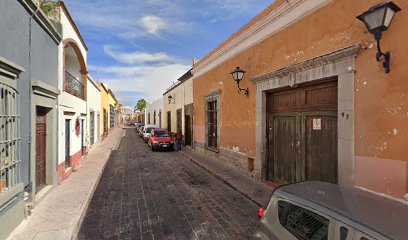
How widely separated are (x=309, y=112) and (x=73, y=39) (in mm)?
9934

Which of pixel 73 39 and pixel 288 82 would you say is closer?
pixel 288 82

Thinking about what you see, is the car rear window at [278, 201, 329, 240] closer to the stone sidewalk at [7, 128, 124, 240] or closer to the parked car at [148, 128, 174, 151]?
the stone sidewalk at [7, 128, 124, 240]

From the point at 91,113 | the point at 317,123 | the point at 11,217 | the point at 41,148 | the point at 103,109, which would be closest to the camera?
the point at 11,217

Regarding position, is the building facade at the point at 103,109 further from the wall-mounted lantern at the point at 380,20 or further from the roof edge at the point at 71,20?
the wall-mounted lantern at the point at 380,20

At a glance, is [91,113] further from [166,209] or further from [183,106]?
[166,209]

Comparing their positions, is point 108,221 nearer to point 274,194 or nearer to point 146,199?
point 146,199

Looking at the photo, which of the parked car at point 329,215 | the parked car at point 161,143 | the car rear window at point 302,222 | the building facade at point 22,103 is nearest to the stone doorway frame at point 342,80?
the parked car at point 329,215

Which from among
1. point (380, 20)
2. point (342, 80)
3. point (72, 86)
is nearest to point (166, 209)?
point (342, 80)

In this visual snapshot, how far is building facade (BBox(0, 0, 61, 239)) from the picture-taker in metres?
4.59

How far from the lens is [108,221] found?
5473 millimetres

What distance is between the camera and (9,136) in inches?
190


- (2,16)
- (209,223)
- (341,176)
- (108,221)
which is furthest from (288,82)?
(2,16)

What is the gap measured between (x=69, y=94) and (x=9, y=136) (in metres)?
5.59

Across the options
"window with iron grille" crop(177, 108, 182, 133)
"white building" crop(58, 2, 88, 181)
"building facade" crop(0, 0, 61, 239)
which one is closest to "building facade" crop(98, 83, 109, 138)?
"window with iron grille" crop(177, 108, 182, 133)
